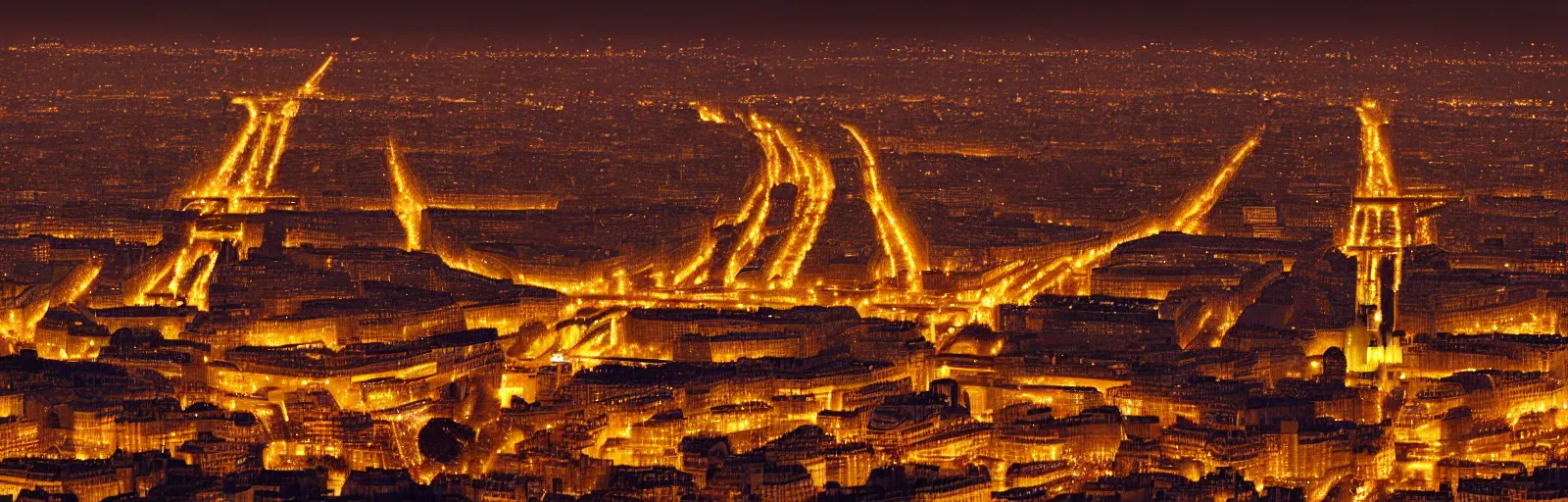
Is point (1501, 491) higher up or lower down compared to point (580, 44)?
lower down

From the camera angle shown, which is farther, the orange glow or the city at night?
the orange glow

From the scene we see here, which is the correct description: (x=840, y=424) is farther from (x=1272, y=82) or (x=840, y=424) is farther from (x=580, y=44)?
(x=580, y=44)

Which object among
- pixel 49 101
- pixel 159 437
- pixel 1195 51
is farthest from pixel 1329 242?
pixel 1195 51

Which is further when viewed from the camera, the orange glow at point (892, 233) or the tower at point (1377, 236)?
the orange glow at point (892, 233)

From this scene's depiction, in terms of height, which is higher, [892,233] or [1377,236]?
[1377,236]

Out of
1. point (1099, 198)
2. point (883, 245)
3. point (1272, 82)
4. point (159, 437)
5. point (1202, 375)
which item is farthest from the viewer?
point (1272, 82)

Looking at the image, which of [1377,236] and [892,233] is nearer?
[892,233]

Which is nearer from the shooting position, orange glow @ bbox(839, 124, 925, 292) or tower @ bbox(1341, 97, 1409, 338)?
tower @ bbox(1341, 97, 1409, 338)

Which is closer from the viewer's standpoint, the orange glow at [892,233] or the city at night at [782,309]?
the city at night at [782,309]
